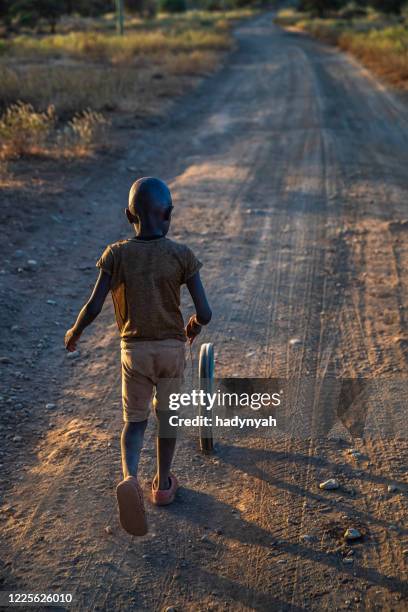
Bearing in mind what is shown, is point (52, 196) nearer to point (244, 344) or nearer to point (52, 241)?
point (52, 241)

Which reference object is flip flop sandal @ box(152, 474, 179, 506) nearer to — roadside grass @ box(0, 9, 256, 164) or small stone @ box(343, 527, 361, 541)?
small stone @ box(343, 527, 361, 541)

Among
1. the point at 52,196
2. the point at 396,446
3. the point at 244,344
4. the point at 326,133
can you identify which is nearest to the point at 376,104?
the point at 326,133

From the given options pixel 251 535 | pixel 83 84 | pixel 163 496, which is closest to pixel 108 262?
pixel 163 496

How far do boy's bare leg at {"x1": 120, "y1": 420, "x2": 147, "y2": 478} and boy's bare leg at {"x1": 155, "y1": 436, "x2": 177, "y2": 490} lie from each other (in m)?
0.17

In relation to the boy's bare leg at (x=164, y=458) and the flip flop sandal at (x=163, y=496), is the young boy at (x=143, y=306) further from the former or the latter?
the flip flop sandal at (x=163, y=496)

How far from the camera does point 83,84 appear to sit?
15414mm

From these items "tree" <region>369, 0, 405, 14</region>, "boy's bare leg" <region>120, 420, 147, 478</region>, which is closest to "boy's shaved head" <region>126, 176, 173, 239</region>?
"boy's bare leg" <region>120, 420, 147, 478</region>

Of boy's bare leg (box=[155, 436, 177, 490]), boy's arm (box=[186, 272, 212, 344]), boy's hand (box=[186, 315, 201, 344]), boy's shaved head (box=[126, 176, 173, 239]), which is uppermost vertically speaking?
boy's shaved head (box=[126, 176, 173, 239])

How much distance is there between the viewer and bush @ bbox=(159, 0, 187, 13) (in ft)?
221

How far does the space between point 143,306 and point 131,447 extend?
2.18 feet

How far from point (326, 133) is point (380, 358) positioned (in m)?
8.87

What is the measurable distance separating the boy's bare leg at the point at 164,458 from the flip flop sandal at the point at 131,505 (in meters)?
0.42

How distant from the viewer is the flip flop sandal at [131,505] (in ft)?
9.50

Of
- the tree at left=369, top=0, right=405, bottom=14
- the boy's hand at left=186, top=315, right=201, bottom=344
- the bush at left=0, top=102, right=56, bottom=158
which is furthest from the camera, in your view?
the tree at left=369, top=0, right=405, bottom=14
